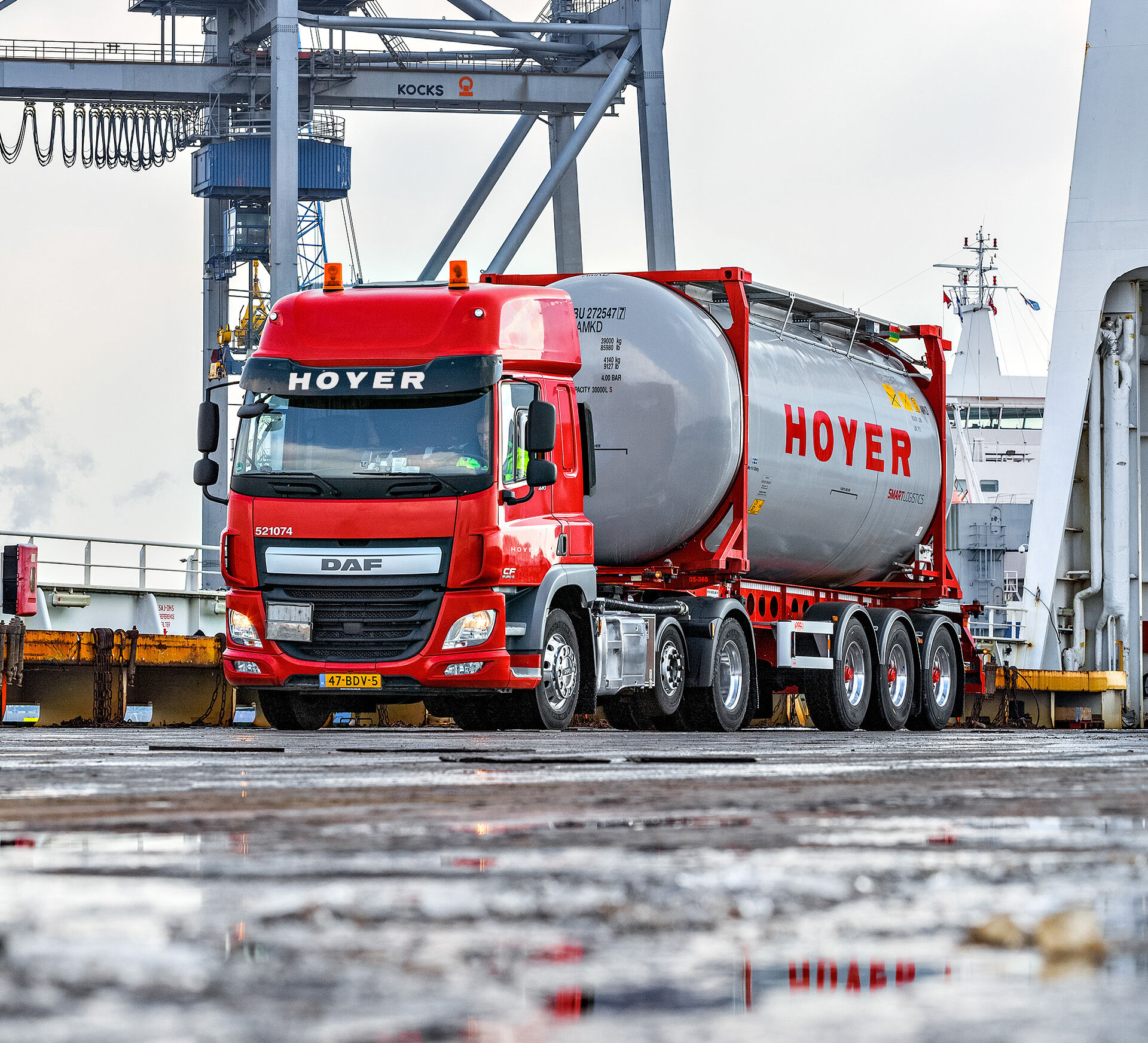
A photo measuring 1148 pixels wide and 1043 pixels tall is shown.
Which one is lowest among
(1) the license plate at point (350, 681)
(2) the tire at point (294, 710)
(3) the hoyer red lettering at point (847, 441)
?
(2) the tire at point (294, 710)

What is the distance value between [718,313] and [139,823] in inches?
452

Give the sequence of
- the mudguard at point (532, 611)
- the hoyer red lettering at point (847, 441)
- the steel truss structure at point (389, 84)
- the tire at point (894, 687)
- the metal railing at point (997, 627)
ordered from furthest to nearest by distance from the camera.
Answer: the steel truss structure at point (389, 84)
the metal railing at point (997, 627)
the tire at point (894, 687)
the hoyer red lettering at point (847, 441)
the mudguard at point (532, 611)

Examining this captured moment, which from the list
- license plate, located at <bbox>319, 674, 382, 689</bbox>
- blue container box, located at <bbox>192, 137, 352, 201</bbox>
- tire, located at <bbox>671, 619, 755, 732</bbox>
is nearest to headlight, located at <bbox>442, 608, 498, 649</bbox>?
license plate, located at <bbox>319, 674, 382, 689</bbox>

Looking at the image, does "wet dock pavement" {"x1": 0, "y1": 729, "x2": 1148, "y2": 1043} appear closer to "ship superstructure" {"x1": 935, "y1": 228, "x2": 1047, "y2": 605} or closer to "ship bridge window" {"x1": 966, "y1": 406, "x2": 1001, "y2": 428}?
"ship superstructure" {"x1": 935, "y1": 228, "x2": 1047, "y2": 605}

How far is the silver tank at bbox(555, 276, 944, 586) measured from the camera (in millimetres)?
13938

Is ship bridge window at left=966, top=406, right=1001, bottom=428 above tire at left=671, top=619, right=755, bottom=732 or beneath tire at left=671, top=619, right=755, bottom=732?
above

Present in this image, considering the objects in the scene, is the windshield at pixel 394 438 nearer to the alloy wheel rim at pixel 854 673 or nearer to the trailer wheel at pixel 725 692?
the trailer wheel at pixel 725 692

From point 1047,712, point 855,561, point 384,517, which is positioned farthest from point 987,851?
point 1047,712

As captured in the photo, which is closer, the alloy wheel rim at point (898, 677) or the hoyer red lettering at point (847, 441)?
the hoyer red lettering at point (847, 441)

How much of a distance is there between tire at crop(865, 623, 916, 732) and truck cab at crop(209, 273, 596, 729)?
4454 mm

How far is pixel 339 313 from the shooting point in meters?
13.2

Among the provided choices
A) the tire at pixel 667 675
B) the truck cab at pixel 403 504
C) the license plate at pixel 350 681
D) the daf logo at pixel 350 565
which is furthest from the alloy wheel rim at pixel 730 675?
the daf logo at pixel 350 565

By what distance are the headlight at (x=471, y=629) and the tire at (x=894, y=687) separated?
16.9ft

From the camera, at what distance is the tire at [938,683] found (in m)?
17.7
